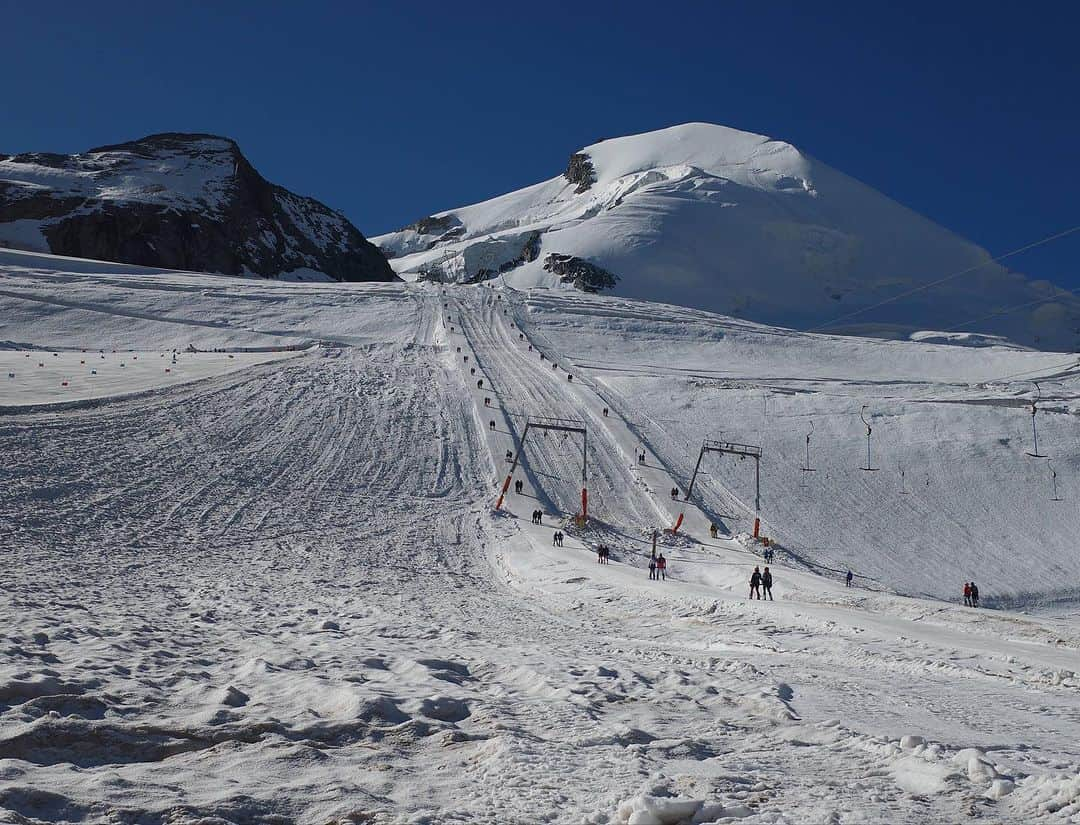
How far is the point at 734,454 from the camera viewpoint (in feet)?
140

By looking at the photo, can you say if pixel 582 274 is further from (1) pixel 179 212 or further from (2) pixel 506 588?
(2) pixel 506 588

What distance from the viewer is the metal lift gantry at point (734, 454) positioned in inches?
1470

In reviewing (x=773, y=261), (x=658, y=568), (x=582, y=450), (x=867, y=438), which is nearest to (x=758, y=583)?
(x=658, y=568)

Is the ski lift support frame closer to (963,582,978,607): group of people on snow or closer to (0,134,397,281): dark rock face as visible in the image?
(963,582,978,607): group of people on snow

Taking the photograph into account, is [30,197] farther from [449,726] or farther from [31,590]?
[449,726]

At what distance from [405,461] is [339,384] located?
40.0 ft

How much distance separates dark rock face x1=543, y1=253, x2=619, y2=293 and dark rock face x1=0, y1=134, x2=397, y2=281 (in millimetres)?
28517

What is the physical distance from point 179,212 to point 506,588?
11957 centimetres

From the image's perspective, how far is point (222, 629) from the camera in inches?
507

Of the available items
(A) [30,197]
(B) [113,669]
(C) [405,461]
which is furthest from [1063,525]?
(A) [30,197]

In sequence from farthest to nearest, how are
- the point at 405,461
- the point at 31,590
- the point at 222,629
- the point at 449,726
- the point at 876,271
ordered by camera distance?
the point at 876,271 → the point at 405,461 → the point at 31,590 → the point at 222,629 → the point at 449,726

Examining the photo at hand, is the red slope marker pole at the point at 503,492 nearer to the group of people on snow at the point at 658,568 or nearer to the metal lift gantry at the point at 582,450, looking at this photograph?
the metal lift gantry at the point at 582,450

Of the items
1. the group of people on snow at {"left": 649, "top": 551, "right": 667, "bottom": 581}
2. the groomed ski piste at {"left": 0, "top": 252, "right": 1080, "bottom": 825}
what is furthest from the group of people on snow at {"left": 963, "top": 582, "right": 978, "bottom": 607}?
the group of people on snow at {"left": 649, "top": 551, "right": 667, "bottom": 581}

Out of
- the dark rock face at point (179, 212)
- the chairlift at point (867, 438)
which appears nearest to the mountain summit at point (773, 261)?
the dark rock face at point (179, 212)
